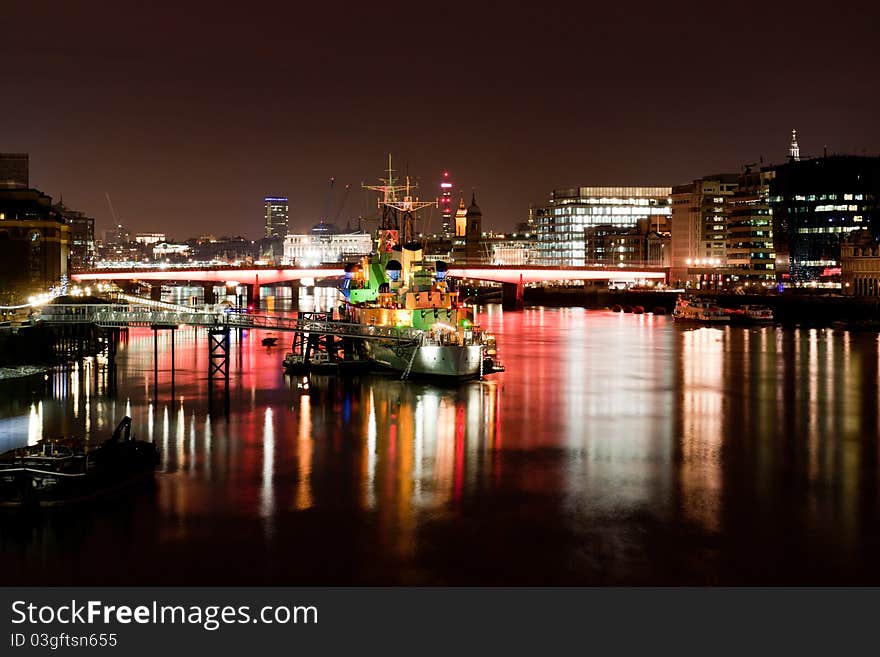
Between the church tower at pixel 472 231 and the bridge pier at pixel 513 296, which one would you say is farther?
the church tower at pixel 472 231

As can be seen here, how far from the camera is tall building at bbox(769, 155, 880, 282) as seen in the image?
122 meters

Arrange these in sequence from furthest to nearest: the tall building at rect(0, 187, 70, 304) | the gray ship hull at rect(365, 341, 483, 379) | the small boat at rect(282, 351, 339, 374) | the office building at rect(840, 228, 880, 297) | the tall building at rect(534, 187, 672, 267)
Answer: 1. the tall building at rect(534, 187, 672, 267)
2. the office building at rect(840, 228, 880, 297)
3. the tall building at rect(0, 187, 70, 304)
4. the small boat at rect(282, 351, 339, 374)
5. the gray ship hull at rect(365, 341, 483, 379)

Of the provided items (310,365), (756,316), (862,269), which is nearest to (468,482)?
(310,365)

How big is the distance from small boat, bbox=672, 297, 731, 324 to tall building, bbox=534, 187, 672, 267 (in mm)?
80599

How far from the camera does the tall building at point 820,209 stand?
122500 mm

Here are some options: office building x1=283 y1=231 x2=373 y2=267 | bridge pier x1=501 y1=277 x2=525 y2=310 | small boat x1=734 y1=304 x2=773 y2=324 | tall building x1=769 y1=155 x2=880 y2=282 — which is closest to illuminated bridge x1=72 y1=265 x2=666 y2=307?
bridge pier x1=501 y1=277 x2=525 y2=310

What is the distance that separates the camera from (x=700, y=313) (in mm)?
88688

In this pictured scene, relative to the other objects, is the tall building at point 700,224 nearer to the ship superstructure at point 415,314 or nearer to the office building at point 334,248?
the office building at point 334,248

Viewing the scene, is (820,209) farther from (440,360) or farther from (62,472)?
(62,472)

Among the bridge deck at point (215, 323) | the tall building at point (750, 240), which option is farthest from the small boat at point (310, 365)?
the tall building at point (750, 240)

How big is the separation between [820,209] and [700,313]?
47.6 meters

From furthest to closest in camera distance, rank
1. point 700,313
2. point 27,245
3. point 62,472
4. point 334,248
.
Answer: point 334,248, point 700,313, point 27,245, point 62,472

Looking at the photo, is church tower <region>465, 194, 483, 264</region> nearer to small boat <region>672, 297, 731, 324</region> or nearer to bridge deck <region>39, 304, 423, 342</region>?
small boat <region>672, 297, 731, 324</region>

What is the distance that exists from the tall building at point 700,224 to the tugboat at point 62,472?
118m
